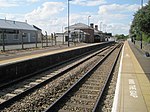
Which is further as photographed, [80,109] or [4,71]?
[4,71]

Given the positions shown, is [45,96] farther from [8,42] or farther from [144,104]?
[8,42]

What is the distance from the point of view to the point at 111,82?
1429cm

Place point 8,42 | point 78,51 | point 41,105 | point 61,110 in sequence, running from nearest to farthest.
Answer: point 61,110
point 41,105
point 78,51
point 8,42

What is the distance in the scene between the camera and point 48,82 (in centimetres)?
1353

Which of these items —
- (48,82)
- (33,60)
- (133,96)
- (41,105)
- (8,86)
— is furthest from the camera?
(33,60)

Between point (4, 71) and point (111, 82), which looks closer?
point (4, 71)

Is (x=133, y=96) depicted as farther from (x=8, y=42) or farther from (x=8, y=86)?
(x=8, y=42)

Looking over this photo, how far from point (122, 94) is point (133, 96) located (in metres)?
0.44

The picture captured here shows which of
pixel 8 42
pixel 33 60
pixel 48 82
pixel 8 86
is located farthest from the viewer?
pixel 8 42

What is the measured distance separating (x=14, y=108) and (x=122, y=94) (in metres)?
4.10

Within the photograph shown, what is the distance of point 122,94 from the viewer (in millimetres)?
10227

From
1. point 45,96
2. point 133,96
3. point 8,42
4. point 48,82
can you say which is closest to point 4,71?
point 48,82

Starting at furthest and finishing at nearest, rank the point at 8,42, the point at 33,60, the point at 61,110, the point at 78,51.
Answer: the point at 8,42, the point at 78,51, the point at 33,60, the point at 61,110

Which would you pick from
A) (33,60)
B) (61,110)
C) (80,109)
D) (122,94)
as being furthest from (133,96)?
(33,60)
